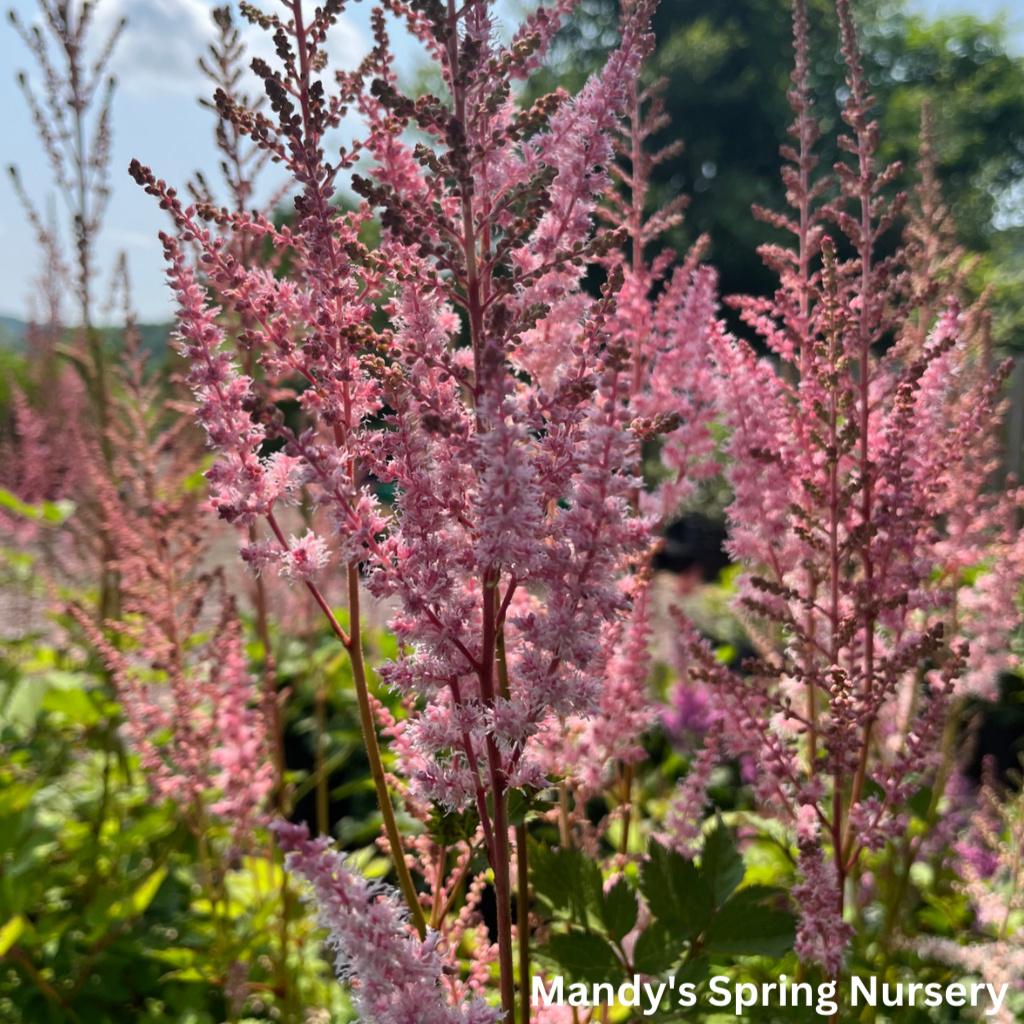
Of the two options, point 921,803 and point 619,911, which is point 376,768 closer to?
point 619,911

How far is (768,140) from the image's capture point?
20.2 m

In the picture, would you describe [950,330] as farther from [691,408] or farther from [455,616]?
[455,616]

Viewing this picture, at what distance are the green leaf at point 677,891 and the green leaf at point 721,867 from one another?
0.05 ft

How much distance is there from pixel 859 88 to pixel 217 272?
42.6 inches

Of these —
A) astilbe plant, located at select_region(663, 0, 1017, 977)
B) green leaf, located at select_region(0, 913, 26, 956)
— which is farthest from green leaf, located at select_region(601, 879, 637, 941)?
green leaf, located at select_region(0, 913, 26, 956)

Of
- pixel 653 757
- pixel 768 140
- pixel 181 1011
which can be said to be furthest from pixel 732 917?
pixel 768 140

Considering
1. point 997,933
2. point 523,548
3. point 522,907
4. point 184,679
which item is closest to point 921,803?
point 997,933

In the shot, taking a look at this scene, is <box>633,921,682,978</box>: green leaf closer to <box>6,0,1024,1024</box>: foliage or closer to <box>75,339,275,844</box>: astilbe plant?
<box>6,0,1024,1024</box>: foliage

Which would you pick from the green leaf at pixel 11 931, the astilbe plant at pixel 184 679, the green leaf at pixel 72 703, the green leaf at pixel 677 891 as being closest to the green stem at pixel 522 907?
the green leaf at pixel 677 891

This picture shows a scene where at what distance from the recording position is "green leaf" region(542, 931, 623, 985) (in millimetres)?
1217

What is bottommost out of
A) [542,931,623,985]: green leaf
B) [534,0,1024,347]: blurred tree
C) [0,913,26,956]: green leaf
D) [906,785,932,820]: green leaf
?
[0,913,26,956]: green leaf

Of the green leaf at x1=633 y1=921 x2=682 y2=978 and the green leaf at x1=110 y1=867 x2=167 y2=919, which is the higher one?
the green leaf at x1=633 y1=921 x2=682 y2=978

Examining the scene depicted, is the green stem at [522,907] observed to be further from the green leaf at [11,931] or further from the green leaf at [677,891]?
the green leaf at [11,931]

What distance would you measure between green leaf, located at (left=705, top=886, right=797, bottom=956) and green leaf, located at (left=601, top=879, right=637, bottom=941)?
0.46ft
